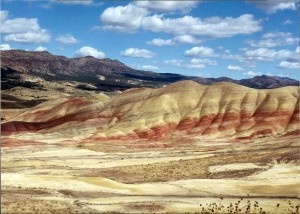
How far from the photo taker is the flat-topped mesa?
5295 inches

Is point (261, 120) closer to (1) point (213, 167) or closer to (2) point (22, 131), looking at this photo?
(1) point (213, 167)

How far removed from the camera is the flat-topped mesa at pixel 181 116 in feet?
441

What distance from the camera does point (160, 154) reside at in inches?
4011

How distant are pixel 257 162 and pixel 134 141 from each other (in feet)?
169

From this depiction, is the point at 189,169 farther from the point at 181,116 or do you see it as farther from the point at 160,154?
the point at 181,116

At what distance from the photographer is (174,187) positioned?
192ft

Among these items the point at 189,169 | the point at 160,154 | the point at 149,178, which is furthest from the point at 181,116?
the point at 149,178

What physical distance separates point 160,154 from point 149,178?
3420 cm

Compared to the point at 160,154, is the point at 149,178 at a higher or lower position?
lower

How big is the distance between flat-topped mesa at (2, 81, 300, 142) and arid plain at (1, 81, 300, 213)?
324mm

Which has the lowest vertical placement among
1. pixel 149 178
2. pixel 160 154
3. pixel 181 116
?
pixel 149 178

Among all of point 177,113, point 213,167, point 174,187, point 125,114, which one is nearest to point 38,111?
point 125,114

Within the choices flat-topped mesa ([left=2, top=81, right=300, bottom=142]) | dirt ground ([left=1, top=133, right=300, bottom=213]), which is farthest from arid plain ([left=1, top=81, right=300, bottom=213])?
flat-topped mesa ([left=2, top=81, right=300, bottom=142])

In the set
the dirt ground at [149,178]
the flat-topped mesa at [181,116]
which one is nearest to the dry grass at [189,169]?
the dirt ground at [149,178]
